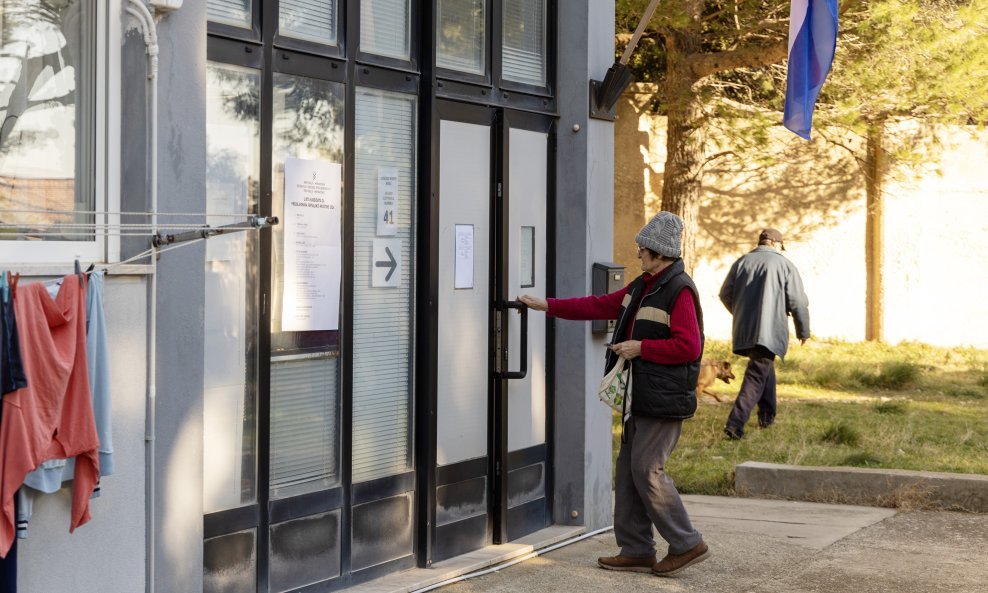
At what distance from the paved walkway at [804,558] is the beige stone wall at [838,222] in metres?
9.82

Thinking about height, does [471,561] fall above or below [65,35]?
below

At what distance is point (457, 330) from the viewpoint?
7051mm

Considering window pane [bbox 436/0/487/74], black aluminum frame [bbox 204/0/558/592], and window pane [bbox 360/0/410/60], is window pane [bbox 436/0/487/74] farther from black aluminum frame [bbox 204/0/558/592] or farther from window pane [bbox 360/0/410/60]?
window pane [bbox 360/0/410/60]

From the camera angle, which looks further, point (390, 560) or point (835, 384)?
point (835, 384)

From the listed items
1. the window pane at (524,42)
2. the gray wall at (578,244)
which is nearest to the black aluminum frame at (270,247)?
the window pane at (524,42)

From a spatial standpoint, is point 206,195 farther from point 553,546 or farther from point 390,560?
point 553,546

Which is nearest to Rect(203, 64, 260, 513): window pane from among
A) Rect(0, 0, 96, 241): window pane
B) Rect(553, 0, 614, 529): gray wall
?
Rect(0, 0, 96, 241): window pane

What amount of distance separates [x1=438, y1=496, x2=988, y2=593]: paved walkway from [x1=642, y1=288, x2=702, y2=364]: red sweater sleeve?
1182mm

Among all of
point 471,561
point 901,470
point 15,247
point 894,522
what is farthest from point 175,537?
point 901,470

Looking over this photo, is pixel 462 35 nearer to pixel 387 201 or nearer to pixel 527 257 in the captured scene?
pixel 387 201

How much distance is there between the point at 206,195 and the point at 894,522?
5035mm

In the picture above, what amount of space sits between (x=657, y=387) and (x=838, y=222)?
44.0ft

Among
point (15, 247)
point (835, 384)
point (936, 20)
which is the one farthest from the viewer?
point (835, 384)

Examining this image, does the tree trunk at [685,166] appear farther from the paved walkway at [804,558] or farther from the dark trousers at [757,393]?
the paved walkway at [804,558]
